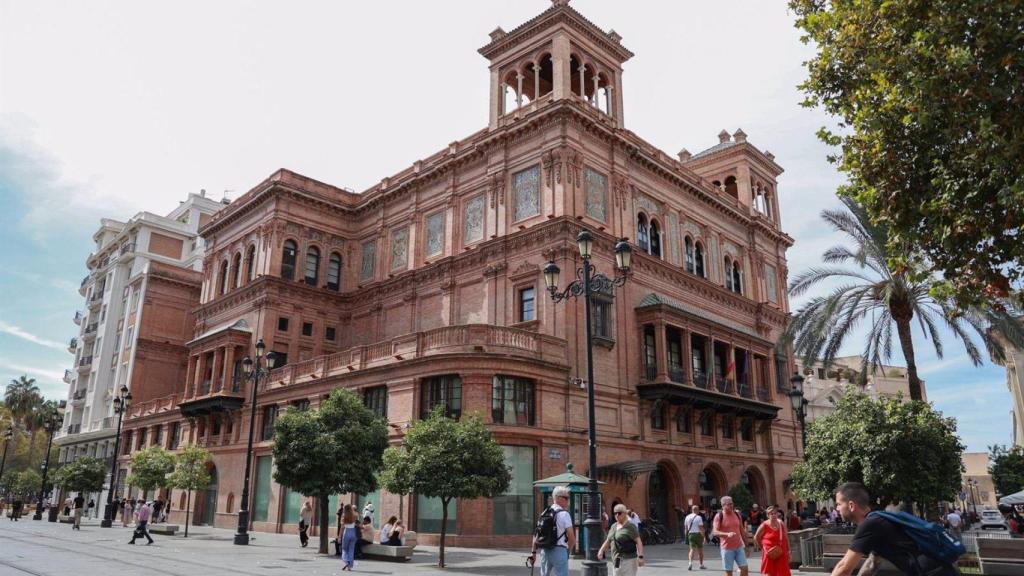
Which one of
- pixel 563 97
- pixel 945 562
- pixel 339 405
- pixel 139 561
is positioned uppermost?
pixel 563 97

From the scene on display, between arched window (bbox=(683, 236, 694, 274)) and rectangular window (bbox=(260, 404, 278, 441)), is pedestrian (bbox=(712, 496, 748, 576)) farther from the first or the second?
rectangular window (bbox=(260, 404, 278, 441))

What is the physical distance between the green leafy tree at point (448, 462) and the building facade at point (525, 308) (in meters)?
5.39

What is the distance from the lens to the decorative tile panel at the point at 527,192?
106 ft

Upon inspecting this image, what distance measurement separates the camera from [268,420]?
37.3 meters

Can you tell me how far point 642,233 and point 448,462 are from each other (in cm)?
1901

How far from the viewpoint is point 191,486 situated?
32.5 meters

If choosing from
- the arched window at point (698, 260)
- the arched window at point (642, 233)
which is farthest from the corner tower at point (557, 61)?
the arched window at point (698, 260)

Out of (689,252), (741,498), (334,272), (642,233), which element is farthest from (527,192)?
(741,498)

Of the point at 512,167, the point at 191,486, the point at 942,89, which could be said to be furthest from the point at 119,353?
the point at 942,89

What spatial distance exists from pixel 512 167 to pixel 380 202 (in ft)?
35.9

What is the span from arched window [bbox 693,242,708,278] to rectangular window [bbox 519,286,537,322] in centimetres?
1183

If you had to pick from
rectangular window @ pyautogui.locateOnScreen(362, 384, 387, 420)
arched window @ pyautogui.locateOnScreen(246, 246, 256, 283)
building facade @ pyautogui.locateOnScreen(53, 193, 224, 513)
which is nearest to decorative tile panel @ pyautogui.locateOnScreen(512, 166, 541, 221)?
rectangular window @ pyautogui.locateOnScreen(362, 384, 387, 420)

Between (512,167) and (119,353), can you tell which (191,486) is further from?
(119,353)

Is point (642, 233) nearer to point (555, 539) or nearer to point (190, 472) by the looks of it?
point (190, 472)
